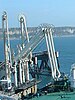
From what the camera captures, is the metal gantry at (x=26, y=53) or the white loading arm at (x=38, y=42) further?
the white loading arm at (x=38, y=42)

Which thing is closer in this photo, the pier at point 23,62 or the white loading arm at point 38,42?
the pier at point 23,62

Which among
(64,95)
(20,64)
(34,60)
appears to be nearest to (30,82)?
(20,64)

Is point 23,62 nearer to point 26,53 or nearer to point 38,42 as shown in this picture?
point 26,53

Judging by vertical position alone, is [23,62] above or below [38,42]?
below

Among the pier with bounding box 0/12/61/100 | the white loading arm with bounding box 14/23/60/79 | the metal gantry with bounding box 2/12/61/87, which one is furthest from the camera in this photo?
the white loading arm with bounding box 14/23/60/79

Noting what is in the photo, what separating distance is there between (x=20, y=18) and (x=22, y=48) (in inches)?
153

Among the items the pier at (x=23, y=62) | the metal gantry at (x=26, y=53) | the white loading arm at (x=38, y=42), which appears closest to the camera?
the pier at (x=23, y=62)

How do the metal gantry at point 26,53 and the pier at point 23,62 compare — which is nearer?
the pier at point 23,62

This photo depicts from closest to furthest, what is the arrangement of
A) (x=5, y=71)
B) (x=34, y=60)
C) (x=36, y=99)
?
(x=36, y=99) → (x=5, y=71) → (x=34, y=60)

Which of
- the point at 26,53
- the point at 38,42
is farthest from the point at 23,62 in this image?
the point at 38,42

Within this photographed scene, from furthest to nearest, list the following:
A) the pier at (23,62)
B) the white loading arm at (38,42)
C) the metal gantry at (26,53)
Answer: the white loading arm at (38,42) → the metal gantry at (26,53) → the pier at (23,62)

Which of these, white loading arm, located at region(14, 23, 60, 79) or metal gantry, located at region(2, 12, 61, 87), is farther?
white loading arm, located at region(14, 23, 60, 79)

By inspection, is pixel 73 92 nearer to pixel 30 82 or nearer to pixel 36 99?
pixel 36 99

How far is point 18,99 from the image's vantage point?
45406 millimetres
